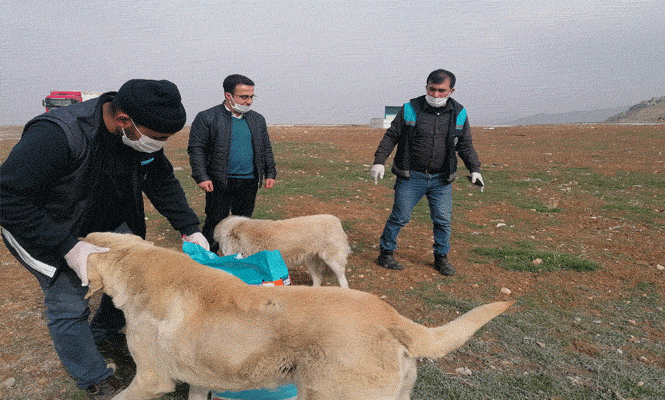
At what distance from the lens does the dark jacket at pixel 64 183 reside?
6.98 feet

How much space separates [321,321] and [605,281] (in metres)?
4.88

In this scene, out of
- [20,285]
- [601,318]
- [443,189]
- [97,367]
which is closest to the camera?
[97,367]

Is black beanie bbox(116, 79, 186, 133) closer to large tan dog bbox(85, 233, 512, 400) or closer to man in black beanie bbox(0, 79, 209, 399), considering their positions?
man in black beanie bbox(0, 79, 209, 399)

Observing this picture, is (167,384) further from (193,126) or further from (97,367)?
(193,126)

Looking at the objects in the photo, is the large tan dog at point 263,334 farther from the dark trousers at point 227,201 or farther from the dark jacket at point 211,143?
the dark trousers at point 227,201

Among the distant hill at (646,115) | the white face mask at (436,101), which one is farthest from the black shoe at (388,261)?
the distant hill at (646,115)

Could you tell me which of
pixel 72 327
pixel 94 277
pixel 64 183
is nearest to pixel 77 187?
pixel 64 183

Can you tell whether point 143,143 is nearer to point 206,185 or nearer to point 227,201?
point 206,185

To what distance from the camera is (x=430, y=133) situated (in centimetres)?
544

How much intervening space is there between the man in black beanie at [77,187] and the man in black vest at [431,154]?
11.8 feet

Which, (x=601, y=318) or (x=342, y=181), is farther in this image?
(x=342, y=181)

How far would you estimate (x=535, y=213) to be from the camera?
28.5 ft

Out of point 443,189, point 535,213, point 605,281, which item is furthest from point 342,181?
point 605,281

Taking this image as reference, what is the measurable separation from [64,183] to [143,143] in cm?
50
